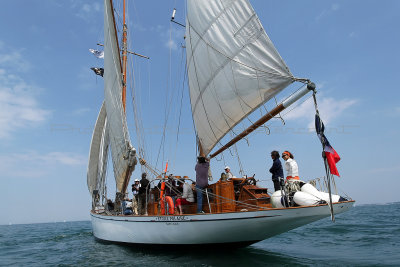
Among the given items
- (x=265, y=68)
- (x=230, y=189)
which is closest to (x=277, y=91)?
(x=265, y=68)

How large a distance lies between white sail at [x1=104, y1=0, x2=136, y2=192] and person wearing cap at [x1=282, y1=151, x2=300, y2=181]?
834cm

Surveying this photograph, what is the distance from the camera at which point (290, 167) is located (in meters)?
8.47

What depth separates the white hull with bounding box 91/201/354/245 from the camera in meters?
7.86

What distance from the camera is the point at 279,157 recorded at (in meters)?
9.12

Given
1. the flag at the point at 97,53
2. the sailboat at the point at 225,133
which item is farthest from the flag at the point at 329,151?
the flag at the point at 97,53

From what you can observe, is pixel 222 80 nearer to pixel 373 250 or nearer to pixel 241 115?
pixel 241 115

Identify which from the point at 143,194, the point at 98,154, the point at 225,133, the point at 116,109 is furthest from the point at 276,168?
the point at 98,154

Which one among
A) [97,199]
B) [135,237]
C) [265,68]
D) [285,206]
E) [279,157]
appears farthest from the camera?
[97,199]

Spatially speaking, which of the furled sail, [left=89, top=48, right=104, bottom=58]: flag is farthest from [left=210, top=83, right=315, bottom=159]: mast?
[left=89, top=48, right=104, bottom=58]: flag

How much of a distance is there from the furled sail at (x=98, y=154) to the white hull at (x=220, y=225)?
36.0ft

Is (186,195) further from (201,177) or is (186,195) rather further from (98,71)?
(98,71)

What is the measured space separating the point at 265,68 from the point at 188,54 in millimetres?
5463

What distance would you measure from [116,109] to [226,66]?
23.8 ft

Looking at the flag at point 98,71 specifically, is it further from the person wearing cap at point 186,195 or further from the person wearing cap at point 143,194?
the person wearing cap at point 186,195
